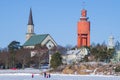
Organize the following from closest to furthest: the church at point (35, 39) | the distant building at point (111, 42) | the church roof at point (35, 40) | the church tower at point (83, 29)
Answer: the distant building at point (111, 42) → the church tower at point (83, 29) → the church at point (35, 39) → the church roof at point (35, 40)

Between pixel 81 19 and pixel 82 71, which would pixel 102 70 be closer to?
pixel 82 71

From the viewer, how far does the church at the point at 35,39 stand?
161m

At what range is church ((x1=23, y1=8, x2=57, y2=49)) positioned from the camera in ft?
528

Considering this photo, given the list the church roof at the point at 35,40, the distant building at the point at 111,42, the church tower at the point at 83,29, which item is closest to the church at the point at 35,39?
the church roof at the point at 35,40

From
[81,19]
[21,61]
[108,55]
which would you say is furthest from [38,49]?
[108,55]

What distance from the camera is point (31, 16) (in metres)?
181

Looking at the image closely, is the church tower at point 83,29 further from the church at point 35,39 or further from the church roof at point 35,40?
the church roof at point 35,40

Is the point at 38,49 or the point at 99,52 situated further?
the point at 38,49

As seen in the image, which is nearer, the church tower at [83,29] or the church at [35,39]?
the church tower at [83,29]

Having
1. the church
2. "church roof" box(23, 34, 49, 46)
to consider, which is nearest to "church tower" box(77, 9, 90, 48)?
the church

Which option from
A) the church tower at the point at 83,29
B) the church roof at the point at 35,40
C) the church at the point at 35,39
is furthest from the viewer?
the church roof at the point at 35,40

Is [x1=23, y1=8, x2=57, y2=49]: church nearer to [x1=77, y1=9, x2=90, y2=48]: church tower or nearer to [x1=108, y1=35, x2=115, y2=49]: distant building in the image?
[x1=77, y1=9, x2=90, y2=48]: church tower

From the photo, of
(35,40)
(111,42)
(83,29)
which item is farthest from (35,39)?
(111,42)

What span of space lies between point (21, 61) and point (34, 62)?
731cm
